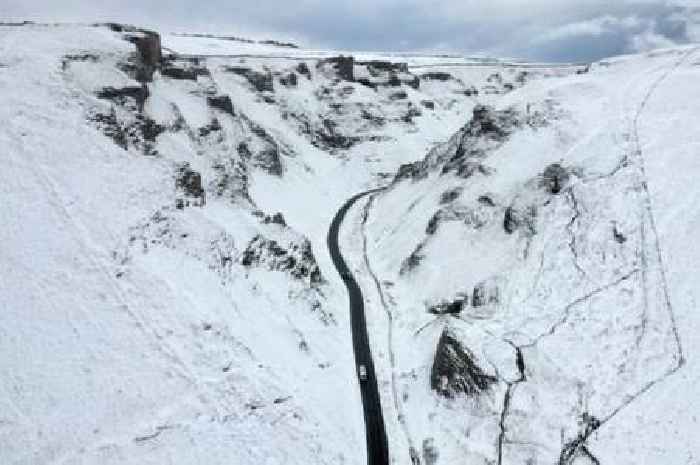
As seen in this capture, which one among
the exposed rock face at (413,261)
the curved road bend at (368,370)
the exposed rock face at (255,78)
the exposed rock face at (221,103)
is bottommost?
the curved road bend at (368,370)

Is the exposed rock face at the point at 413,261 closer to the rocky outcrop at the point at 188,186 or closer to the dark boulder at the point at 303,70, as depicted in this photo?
the rocky outcrop at the point at 188,186

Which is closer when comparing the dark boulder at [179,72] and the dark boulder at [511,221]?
the dark boulder at [511,221]

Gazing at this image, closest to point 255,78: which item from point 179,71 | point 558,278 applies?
point 179,71

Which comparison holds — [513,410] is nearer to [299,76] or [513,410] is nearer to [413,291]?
[413,291]

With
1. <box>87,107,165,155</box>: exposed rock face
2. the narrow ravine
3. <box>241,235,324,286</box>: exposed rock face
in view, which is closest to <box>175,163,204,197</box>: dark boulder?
<box>87,107,165,155</box>: exposed rock face

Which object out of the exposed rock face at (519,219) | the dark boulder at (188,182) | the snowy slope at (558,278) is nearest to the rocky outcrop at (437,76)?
the snowy slope at (558,278)
